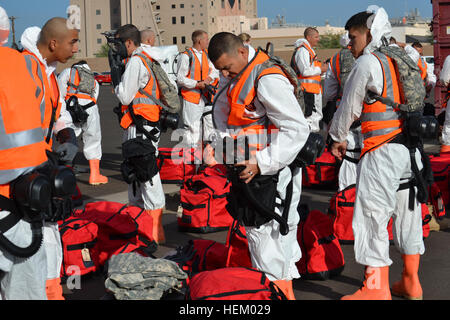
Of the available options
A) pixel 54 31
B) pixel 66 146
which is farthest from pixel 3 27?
pixel 66 146

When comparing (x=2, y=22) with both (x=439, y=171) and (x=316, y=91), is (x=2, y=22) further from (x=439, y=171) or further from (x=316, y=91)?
(x=316, y=91)

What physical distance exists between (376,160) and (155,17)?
113m

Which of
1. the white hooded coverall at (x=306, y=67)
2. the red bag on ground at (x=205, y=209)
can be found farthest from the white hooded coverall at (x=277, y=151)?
the white hooded coverall at (x=306, y=67)

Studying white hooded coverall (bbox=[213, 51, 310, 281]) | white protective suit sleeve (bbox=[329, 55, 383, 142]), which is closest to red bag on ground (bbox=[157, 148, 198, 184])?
white protective suit sleeve (bbox=[329, 55, 383, 142])

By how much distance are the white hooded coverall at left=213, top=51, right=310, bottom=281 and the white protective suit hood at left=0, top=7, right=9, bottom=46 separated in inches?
58.7

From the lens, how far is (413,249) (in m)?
4.80

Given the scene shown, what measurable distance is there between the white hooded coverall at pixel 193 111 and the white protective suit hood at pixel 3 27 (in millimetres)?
6603

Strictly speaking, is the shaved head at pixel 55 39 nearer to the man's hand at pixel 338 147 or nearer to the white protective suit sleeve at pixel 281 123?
the white protective suit sleeve at pixel 281 123

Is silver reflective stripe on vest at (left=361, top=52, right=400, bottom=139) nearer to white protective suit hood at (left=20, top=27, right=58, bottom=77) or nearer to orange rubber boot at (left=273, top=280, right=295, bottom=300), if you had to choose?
orange rubber boot at (left=273, top=280, right=295, bottom=300)

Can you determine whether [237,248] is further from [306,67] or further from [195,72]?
[306,67]

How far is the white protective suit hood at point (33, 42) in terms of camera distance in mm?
3945

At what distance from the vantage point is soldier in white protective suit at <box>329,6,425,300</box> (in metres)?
4.57

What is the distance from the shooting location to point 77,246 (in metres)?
5.49
